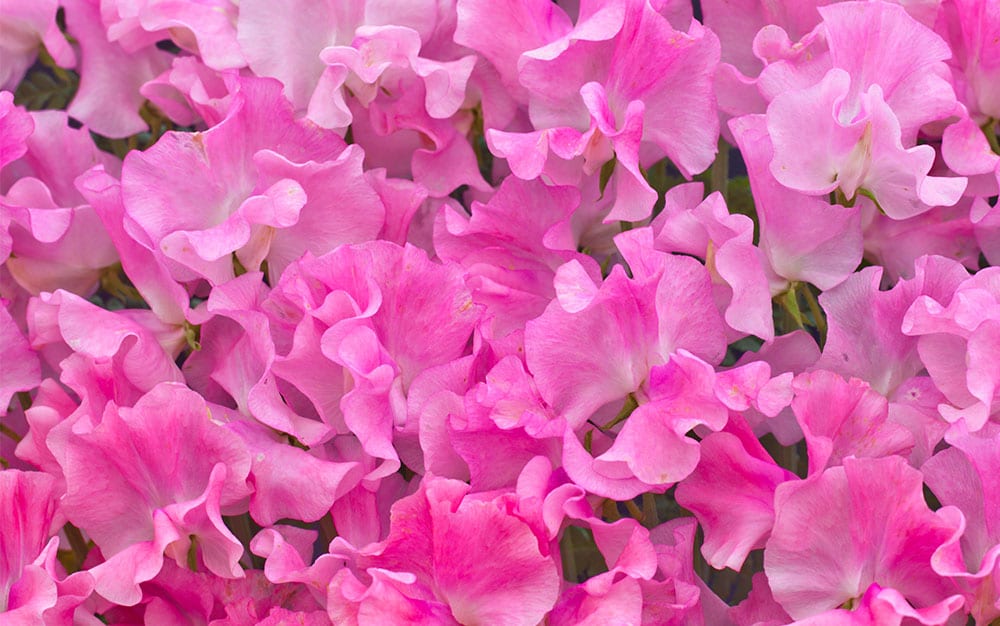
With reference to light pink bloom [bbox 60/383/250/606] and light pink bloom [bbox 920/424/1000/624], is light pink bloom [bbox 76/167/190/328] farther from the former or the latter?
light pink bloom [bbox 920/424/1000/624]

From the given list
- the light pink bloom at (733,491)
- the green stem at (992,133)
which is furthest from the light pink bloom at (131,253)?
the green stem at (992,133)

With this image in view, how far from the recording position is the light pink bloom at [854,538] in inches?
18.2

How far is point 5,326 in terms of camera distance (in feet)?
1.85

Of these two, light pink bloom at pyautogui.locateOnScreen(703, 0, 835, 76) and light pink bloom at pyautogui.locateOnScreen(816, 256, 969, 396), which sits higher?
light pink bloom at pyautogui.locateOnScreen(703, 0, 835, 76)

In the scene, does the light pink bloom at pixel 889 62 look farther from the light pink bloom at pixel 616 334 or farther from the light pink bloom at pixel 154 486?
the light pink bloom at pixel 154 486

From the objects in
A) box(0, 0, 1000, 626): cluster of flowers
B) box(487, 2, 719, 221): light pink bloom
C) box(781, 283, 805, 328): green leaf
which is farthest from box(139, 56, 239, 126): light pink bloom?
box(781, 283, 805, 328): green leaf

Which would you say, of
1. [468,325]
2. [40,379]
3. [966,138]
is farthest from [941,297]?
[40,379]

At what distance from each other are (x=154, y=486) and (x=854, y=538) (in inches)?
9.6

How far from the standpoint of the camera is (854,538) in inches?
18.7

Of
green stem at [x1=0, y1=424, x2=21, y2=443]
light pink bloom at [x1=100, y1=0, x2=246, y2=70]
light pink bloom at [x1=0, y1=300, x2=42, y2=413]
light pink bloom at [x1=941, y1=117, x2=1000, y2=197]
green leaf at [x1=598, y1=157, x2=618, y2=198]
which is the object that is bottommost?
green stem at [x1=0, y1=424, x2=21, y2=443]

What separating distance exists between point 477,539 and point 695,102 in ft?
0.61

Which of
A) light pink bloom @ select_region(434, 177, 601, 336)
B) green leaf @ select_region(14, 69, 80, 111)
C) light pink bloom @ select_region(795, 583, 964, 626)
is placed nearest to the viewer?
light pink bloom @ select_region(795, 583, 964, 626)

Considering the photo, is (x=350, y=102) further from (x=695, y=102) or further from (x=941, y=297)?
(x=941, y=297)

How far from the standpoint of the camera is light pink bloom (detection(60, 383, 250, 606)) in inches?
19.6
